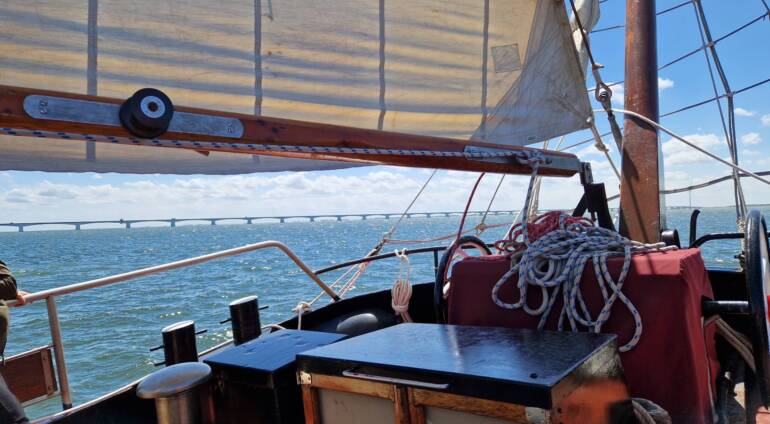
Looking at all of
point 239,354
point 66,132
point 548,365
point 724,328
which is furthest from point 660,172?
point 66,132

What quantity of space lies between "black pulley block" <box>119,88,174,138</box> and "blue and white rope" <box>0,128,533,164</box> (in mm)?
44

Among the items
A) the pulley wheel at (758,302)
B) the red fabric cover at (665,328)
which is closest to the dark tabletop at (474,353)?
the red fabric cover at (665,328)

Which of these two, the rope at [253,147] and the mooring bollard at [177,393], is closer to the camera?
the rope at [253,147]

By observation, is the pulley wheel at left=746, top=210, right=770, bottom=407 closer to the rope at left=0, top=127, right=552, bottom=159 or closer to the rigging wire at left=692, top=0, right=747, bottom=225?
the rope at left=0, top=127, right=552, bottom=159

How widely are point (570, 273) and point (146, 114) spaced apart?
1.51 meters

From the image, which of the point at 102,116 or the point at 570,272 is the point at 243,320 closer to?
the point at 102,116

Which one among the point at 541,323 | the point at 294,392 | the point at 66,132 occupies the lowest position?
the point at 294,392

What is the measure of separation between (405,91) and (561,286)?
5.73 ft

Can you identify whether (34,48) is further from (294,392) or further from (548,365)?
(548,365)

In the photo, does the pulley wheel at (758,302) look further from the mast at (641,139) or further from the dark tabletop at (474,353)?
the mast at (641,139)

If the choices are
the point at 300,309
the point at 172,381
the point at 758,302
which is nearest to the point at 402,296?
the point at 300,309

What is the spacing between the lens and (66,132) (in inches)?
60.3

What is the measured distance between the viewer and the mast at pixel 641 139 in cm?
311

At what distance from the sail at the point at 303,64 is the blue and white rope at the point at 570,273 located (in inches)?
55.7
